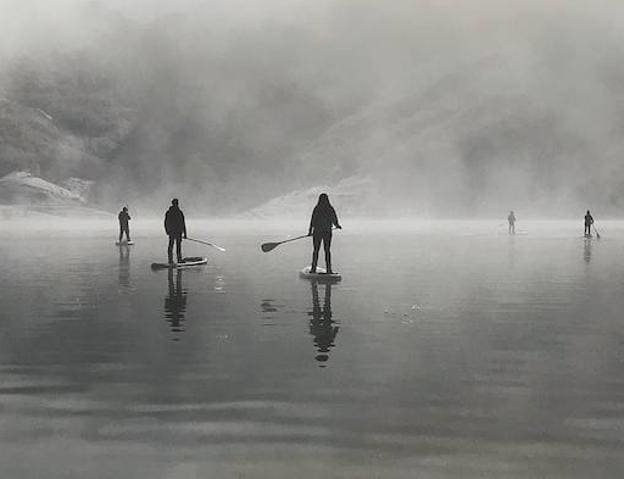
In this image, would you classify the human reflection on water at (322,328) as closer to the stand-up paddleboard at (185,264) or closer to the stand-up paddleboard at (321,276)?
the stand-up paddleboard at (321,276)

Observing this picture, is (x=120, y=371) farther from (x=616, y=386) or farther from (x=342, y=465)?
(x=616, y=386)

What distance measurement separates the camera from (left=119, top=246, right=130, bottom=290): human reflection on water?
78.6 ft

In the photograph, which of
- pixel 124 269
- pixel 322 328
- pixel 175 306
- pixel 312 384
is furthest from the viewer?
pixel 124 269

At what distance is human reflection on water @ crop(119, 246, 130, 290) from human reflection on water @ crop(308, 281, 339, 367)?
625 centimetres

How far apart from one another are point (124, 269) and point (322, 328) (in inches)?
652

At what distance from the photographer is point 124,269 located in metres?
30.2

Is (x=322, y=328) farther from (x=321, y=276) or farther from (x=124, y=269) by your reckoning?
(x=124, y=269)

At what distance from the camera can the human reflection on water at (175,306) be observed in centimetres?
1532

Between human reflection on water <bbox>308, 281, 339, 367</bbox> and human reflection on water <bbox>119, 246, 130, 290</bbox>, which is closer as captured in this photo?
human reflection on water <bbox>308, 281, 339, 367</bbox>

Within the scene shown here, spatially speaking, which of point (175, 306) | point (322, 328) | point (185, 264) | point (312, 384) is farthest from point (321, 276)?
point (312, 384)

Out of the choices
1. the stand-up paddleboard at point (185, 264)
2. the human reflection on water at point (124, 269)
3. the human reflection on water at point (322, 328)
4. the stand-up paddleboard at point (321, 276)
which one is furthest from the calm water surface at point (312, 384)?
the stand-up paddleboard at point (185, 264)

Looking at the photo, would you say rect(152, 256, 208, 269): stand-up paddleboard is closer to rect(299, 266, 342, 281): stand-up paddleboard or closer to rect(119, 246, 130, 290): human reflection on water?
rect(119, 246, 130, 290): human reflection on water

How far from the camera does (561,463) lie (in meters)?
7.05

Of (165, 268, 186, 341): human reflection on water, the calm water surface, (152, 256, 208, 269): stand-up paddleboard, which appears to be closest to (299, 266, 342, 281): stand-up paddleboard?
the calm water surface
